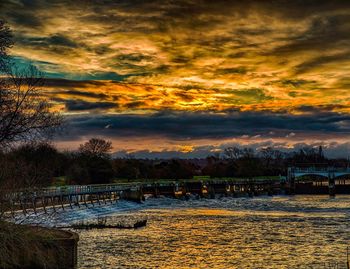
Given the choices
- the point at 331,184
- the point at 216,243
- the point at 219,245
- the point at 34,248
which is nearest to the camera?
the point at 34,248

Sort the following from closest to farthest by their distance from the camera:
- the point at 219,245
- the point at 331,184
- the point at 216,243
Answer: the point at 219,245, the point at 216,243, the point at 331,184

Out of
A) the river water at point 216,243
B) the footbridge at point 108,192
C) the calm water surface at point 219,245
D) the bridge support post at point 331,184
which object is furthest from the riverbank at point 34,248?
the bridge support post at point 331,184

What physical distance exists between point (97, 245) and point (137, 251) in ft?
13.3

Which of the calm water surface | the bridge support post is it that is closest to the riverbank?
the calm water surface

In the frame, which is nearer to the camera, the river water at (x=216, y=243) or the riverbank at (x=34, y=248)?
the riverbank at (x=34, y=248)

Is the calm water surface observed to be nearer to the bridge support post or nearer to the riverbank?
the riverbank

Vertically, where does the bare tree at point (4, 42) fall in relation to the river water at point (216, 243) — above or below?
above

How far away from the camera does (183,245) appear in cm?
4228

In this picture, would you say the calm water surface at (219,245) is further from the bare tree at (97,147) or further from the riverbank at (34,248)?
the bare tree at (97,147)

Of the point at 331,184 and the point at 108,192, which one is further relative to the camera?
the point at 331,184

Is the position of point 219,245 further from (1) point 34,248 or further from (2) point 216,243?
(1) point 34,248

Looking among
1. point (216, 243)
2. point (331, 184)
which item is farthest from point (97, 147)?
point (216, 243)

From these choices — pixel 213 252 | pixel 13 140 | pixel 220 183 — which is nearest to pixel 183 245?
pixel 213 252

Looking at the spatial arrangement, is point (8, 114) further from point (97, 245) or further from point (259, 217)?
point (259, 217)
